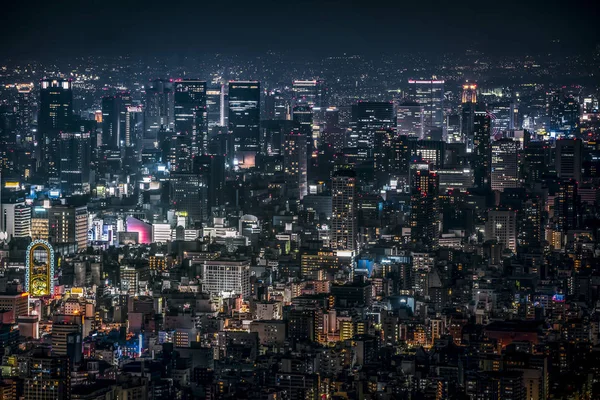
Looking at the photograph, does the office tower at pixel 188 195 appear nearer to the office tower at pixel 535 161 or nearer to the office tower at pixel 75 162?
the office tower at pixel 75 162

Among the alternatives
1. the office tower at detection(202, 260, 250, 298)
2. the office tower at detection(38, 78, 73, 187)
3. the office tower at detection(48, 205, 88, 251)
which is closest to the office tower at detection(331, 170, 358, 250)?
the office tower at detection(202, 260, 250, 298)

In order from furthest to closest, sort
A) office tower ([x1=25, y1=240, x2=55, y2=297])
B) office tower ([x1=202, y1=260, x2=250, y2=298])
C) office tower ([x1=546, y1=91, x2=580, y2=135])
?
office tower ([x1=546, y1=91, x2=580, y2=135]), office tower ([x1=202, y1=260, x2=250, y2=298]), office tower ([x1=25, y1=240, x2=55, y2=297])

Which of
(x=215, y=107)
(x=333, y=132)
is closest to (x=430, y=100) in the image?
(x=333, y=132)

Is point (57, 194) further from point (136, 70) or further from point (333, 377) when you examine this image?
point (333, 377)

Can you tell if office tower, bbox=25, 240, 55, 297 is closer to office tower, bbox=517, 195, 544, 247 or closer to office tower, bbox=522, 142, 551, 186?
office tower, bbox=517, 195, 544, 247

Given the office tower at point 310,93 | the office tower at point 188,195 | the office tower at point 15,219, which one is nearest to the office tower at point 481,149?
the office tower at point 310,93

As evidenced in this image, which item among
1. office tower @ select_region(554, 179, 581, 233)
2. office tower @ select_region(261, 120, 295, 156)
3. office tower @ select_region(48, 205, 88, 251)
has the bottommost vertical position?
office tower @ select_region(48, 205, 88, 251)
